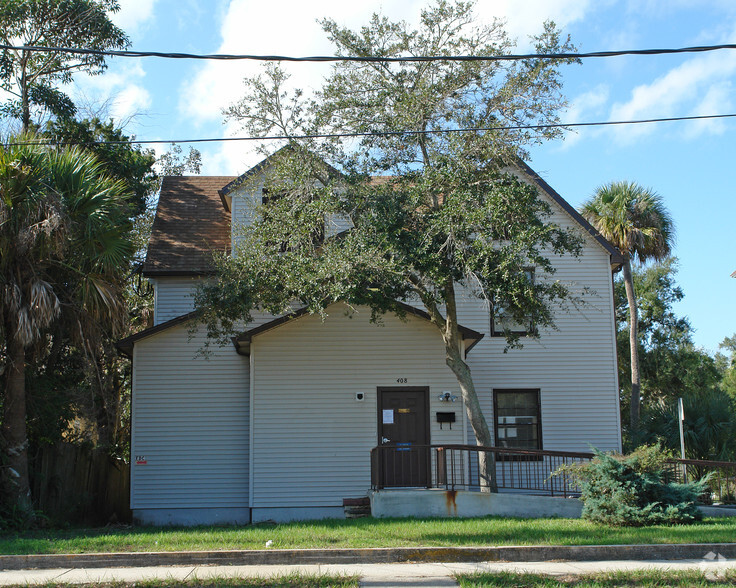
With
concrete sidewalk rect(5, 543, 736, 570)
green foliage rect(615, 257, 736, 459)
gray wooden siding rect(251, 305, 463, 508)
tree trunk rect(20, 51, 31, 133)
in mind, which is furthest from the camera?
green foliage rect(615, 257, 736, 459)

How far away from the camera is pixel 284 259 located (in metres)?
14.4

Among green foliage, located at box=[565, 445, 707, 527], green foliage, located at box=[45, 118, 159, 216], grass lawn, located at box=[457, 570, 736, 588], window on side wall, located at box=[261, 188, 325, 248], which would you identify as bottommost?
grass lawn, located at box=[457, 570, 736, 588]

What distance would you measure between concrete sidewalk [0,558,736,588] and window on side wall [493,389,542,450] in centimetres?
891

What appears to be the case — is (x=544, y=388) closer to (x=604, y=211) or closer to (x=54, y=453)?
(x=604, y=211)

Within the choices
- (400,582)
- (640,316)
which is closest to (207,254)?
(400,582)

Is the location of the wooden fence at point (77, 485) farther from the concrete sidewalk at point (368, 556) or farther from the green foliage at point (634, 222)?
the green foliage at point (634, 222)

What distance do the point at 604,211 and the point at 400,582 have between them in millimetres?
18935

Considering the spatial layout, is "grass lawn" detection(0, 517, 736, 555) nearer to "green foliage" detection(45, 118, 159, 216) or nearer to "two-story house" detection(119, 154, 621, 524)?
"two-story house" detection(119, 154, 621, 524)

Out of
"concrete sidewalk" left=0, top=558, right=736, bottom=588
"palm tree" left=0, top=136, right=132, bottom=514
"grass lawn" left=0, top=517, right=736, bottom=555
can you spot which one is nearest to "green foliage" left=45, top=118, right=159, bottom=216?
"palm tree" left=0, top=136, right=132, bottom=514

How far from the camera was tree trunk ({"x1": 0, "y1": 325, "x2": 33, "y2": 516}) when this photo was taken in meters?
13.8

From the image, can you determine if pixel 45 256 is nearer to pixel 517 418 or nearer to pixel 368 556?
pixel 368 556

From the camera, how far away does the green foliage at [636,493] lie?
12.2 metres

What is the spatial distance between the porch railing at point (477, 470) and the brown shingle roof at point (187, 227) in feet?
20.6

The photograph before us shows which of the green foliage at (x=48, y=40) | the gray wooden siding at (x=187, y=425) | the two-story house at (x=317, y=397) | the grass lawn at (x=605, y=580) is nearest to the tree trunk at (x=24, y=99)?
the green foliage at (x=48, y=40)
